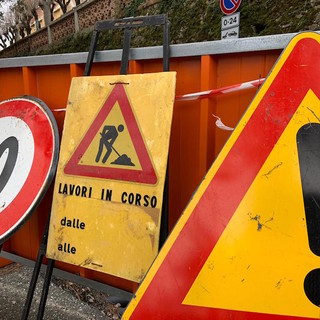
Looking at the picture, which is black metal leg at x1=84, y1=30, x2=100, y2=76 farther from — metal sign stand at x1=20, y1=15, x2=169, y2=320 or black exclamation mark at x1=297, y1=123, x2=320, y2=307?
black exclamation mark at x1=297, y1=123, x2=320, y2=307

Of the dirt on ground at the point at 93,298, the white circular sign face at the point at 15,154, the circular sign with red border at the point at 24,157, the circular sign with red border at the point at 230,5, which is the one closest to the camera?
the circular sign with red border at the point at 24,157

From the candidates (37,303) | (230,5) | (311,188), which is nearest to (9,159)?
(37,303)

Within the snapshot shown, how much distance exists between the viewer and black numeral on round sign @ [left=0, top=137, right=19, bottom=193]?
2180mm

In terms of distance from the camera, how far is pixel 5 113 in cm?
230

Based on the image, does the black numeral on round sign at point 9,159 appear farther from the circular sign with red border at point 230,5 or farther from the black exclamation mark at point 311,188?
the circular sign with red border at point 230,5

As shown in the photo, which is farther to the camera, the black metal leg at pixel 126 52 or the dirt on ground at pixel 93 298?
the dirt on ground at pixel 93 298

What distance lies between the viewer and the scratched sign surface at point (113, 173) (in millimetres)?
1581

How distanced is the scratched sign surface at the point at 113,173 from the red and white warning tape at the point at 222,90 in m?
0.19

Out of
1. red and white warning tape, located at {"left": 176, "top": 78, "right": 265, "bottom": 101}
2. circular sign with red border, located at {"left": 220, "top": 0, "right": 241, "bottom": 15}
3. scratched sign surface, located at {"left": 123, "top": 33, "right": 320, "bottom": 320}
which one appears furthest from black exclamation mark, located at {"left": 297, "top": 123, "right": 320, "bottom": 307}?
circular sign with red border, located at {"left": 220, "top": 0, "right": 241, "bottom": 15}

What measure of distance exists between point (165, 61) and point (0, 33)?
116ft

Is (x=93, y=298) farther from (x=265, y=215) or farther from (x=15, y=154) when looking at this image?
(x=265, y=215)

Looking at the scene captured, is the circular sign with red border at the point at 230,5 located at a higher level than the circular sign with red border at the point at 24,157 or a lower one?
higher

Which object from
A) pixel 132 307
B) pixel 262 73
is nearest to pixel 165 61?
pixel 262 73

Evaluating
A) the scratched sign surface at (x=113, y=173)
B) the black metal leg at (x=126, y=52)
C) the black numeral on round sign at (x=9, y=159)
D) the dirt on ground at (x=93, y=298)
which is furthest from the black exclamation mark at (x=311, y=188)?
the dirt on ground at (x=93, y=298)
